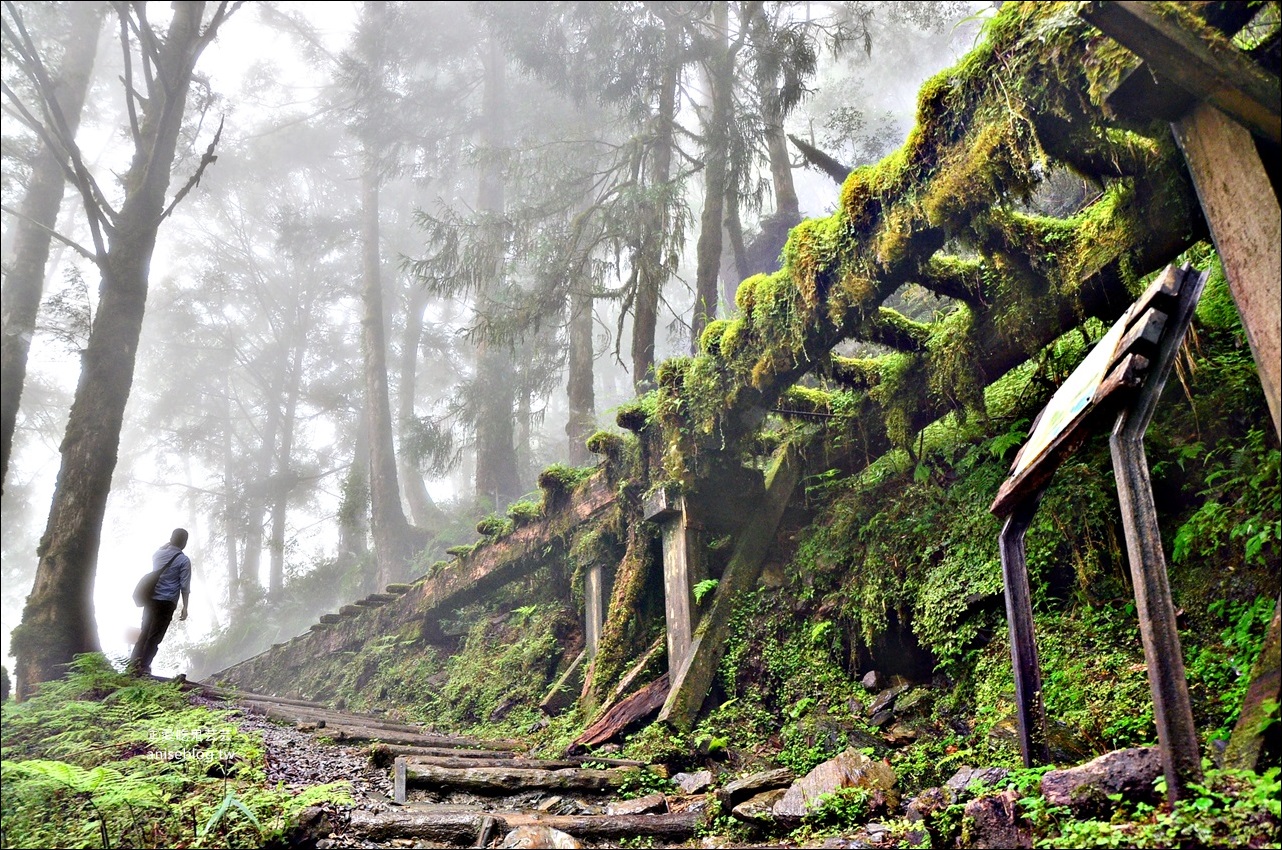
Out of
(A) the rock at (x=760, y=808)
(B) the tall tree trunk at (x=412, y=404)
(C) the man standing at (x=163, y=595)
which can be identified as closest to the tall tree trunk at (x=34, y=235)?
(C) the man standing at (x=163, y=595)

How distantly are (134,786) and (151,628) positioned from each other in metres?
6.80

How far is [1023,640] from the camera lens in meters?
3.79

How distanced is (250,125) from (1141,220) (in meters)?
32.5

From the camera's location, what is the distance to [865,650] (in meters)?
5.89

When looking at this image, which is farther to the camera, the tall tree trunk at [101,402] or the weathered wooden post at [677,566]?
the tall tree trunk at [101,402]

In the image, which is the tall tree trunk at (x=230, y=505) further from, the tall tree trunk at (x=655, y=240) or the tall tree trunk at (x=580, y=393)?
the tall tree trunk at (x=655, y=240)

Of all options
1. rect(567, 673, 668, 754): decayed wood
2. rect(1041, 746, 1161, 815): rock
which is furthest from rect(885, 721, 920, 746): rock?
rect(567, 673, 668, 754): decayed wood

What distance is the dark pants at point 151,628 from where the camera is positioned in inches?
351

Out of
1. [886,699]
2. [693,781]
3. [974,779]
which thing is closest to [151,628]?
[693,781]

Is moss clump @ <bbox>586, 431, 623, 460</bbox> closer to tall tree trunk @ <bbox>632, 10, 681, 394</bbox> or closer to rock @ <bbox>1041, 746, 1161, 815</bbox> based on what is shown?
tall tree trunk @ <bbox>632, 10, 681, 394</bbox>

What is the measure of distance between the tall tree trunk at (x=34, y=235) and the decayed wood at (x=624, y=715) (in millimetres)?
5616

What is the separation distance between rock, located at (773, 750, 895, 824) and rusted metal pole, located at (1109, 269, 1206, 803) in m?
1.62

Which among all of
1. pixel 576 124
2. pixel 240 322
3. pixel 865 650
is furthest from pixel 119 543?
pixel 865 650

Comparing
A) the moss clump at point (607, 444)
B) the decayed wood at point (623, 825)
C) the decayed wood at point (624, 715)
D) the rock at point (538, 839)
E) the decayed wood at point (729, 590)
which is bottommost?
the decayed wood at point (623, 825)
